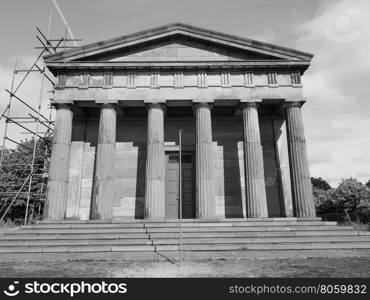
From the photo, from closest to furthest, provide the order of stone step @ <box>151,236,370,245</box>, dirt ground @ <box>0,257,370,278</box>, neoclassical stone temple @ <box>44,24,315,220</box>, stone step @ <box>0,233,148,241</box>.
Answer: dirt ground @ <box>0,257,370,278</box> < stone step @ <box>151,236,370,245</box> < stone step @ <box>0,233,148,241</box> < neoclassical stone temple @ <box>44,24,315,220</box>

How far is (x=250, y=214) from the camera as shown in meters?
16.4

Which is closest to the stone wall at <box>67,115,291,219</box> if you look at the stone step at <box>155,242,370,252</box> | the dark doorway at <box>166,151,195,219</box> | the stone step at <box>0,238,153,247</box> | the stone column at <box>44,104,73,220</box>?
the dark doorway at <box>166,151,195,219</box>

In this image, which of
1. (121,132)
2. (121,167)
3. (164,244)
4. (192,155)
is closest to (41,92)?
(121,132)

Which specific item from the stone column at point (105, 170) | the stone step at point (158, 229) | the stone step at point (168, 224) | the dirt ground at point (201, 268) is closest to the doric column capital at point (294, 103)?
the stone step at point (168, 224)

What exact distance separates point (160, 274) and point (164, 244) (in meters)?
4.36

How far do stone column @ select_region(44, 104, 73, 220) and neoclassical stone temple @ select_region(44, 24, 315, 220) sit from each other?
0.06 metres

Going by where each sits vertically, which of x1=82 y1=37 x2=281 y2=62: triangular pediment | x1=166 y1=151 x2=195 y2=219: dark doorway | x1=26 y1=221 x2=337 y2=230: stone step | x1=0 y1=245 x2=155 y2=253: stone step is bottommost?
x1=0 y1=245 x2=155 y2=253: stone step

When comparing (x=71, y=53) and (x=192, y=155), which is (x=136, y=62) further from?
(x=192, y=155)

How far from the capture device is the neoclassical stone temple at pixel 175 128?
55.8 ft

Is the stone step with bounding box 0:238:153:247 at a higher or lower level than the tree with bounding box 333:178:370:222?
lower

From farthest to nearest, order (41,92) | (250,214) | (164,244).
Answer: (41,92) < (250,214) < (164,244)

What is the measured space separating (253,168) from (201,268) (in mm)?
8633

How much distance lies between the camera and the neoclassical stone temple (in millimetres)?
17000

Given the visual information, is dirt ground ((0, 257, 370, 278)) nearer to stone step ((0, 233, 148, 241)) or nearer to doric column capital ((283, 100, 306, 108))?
stone step ((0, 233, 148, 241))
